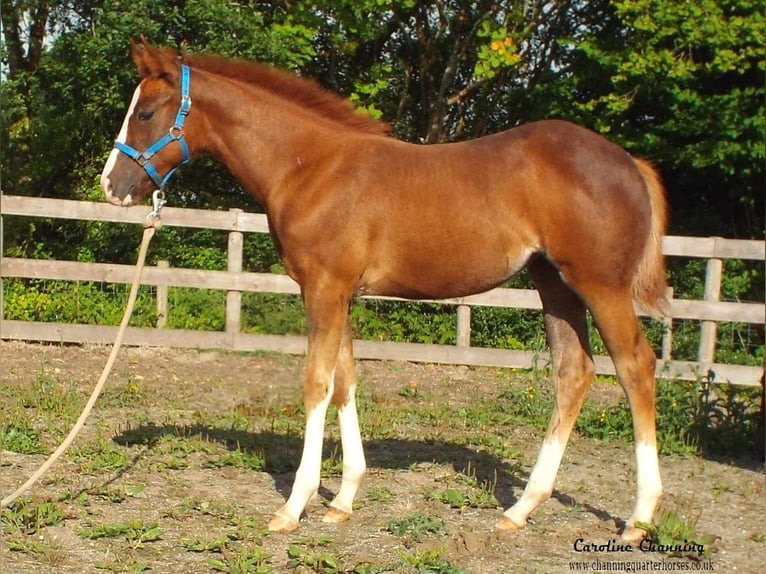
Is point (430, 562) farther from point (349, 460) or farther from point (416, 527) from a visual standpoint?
point (349, 460)

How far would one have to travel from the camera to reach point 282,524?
4.55 m

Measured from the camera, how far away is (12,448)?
5.66 m

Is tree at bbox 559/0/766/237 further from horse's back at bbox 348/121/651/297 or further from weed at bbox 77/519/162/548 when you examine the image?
weed at bbox 77/519/162/548

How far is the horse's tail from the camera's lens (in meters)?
4.82

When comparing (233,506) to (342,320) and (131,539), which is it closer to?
(131,539)

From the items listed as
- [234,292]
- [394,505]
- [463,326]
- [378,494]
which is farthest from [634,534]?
A: [234,292]

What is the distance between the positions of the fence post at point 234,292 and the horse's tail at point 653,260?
5763 mm

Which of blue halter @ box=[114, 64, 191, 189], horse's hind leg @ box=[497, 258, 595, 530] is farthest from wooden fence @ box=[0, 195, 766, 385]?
blue halter @ box=[114, 64, 191, 189]

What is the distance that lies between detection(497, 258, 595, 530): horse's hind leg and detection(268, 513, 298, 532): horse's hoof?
1.21 metres

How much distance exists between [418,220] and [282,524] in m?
1.75

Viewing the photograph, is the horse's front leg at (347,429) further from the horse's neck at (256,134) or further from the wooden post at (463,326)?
Result: the wooden post at (463,326)

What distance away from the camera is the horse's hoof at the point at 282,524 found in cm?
454

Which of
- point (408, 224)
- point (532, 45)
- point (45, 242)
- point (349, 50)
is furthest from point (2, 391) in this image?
point (532, 45)

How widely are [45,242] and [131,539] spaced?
8.64 meters
